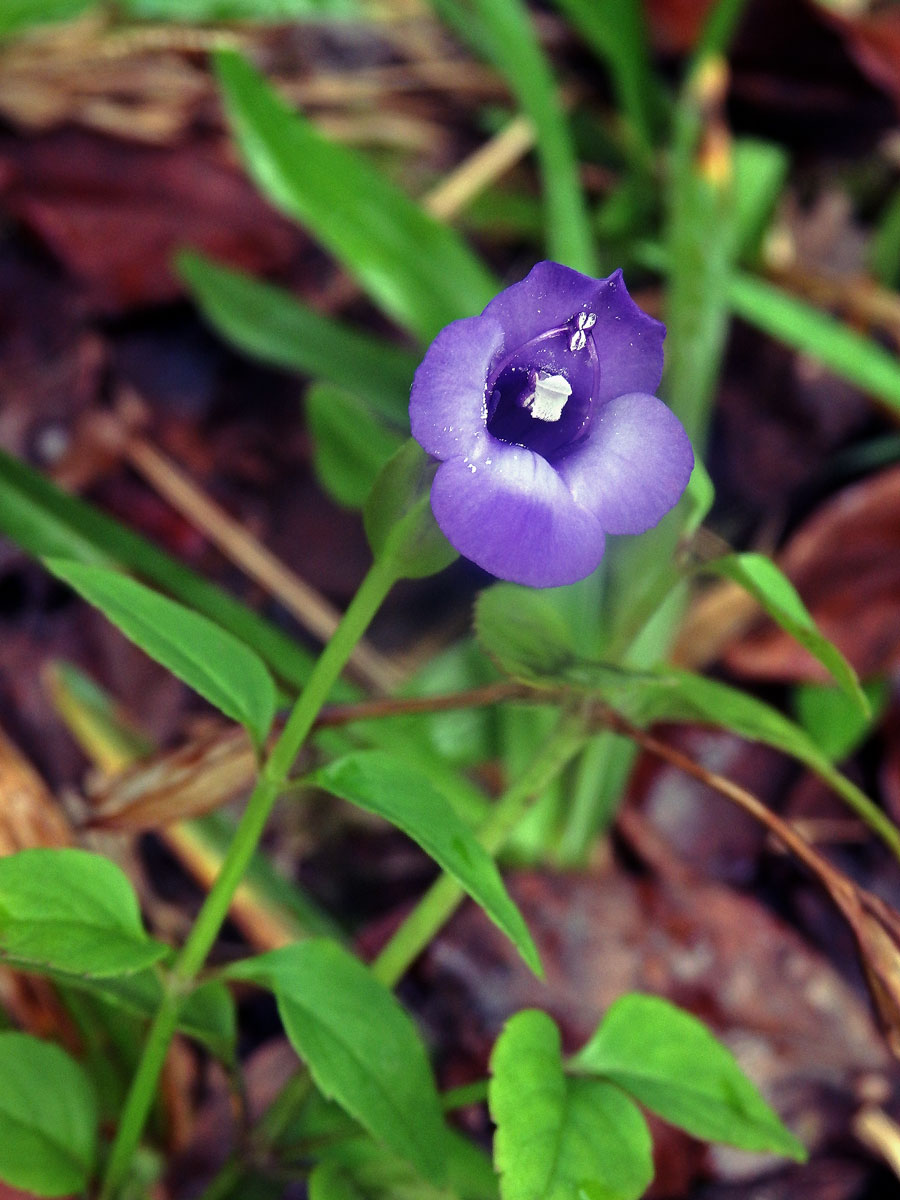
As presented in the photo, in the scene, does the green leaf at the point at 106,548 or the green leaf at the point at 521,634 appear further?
the green leaf at the point at 106,548

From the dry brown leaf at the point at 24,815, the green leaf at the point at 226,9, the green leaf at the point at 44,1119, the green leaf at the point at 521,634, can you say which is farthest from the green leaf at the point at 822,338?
the green leaf at the point at 44,1119

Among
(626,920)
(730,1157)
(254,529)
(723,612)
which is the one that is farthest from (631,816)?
(254,529)

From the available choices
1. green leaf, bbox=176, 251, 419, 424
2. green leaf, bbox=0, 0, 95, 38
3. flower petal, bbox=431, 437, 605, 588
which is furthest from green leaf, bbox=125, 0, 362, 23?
flower petal, bbox=431, 437, 605, 588

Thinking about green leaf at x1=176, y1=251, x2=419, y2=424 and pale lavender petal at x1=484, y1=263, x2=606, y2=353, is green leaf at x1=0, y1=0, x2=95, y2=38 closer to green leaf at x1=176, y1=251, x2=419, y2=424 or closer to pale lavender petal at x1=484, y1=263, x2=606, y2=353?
green leaf at x1=176, y1=251, x2=419, y2=424

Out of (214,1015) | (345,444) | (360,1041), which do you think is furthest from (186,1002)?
(345,444)

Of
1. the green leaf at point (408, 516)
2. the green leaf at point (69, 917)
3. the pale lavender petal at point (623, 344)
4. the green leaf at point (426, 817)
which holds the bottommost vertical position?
the green leaf at point (69, 917)

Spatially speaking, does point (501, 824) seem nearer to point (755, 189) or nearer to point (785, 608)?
point (785, 608)

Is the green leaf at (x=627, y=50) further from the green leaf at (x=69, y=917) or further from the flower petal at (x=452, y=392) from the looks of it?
the green leaf at (x=69, y=917)
